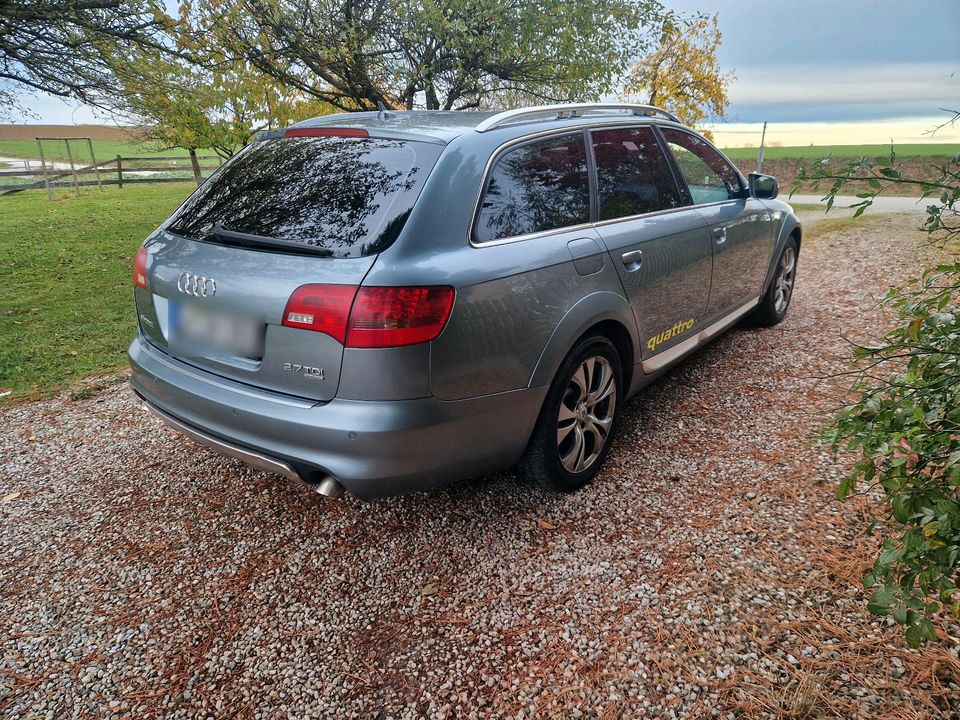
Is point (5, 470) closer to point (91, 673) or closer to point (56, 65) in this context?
point (91, 673)

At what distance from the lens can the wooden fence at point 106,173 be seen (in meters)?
21.2

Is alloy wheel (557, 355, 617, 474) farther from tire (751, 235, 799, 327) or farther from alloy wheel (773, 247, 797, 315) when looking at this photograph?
alloy wheel (773, 247, 797, 315)

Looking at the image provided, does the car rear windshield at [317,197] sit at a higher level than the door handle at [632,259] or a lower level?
higher

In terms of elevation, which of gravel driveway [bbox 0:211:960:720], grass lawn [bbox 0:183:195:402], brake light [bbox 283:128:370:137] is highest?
brake light [bbox 283:128:370:137]

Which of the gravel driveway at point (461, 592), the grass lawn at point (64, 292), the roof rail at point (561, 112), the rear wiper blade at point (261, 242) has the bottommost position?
the gravel driveway at point (461, 592)

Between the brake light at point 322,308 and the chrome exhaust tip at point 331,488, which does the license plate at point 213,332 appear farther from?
the chrome exhaust tip at point 331,488

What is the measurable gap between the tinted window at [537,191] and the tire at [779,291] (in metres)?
2.82

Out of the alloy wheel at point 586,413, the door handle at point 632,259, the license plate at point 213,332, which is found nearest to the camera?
the license plate at point 213,332

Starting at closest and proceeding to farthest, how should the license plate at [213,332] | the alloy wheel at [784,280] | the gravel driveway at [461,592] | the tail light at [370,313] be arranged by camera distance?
the gravel driveway at [461,592] → the tail light at [370,313] → the license plate at [213,332] → the alloy wheel at [784,280]

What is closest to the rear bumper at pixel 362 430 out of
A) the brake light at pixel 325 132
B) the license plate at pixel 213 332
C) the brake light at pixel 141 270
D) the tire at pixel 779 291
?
the license plate at pixel 213 332

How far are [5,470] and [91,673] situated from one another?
204cm

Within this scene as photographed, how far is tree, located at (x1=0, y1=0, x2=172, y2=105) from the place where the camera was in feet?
23.3

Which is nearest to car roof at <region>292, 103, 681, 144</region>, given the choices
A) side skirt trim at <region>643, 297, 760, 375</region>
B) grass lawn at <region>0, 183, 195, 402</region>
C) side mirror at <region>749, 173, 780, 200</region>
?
side skirt trim at <region>643, 297, 760, 375</region>

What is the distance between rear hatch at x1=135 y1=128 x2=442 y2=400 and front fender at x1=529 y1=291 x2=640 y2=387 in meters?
0.84
